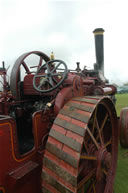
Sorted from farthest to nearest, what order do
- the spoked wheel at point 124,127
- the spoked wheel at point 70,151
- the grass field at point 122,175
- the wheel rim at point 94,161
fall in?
the spoked wheel at point 124,127
the grass field at point 122,175
the wheel rim at point 94,161
the spoked wheel at point 70,151

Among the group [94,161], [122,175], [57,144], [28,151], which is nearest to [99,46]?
[122,175]

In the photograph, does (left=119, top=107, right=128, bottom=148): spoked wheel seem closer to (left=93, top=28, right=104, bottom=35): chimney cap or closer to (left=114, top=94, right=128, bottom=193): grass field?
(left=114, top=94, right=128, bottom=193): grass field

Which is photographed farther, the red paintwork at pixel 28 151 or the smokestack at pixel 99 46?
the smokestack at pixel 99 46

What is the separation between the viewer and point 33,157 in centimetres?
178

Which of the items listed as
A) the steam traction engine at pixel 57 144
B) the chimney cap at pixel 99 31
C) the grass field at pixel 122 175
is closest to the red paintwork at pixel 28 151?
the steam traction engine at pixel 57 144

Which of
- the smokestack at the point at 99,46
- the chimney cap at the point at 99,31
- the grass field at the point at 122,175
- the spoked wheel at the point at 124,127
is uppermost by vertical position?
the chimney cap at the point at 99,31

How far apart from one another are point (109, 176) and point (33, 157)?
1.15 m

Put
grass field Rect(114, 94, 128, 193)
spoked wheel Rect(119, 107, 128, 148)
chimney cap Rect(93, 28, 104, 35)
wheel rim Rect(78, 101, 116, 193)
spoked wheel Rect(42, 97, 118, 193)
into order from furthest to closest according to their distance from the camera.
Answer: chimney cap Rect(93, 28, 104, 35)
spoked wheel Rect(119, 107, 128, 148)
grass field Rect(114, 94, 128, 193)
wheel rim Rect(78, 101, 116, 193)
spoked wheel Rect(42, 97, 118, 193)

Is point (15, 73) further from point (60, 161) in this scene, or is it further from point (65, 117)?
point (60, 161)

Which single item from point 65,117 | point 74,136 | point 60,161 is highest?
point 65,117

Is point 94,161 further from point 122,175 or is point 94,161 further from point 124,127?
point 124,127

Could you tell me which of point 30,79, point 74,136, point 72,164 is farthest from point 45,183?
point 30,79

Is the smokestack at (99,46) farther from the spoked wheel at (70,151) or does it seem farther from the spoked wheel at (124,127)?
the spoked wheel at (70,151)

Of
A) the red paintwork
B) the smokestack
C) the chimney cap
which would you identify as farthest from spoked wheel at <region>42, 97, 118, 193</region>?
the chimney cap
